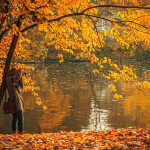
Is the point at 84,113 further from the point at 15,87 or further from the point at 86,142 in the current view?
the point at 86,142

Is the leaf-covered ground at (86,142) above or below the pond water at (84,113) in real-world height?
below

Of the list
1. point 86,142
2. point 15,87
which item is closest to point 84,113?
point 15,87

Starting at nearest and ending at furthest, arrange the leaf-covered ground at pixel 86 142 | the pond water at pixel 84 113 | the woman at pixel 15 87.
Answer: the leaf-covered ground at pixel 86 142, the woman at pixel 15 87, the pond water at pixel 84 113

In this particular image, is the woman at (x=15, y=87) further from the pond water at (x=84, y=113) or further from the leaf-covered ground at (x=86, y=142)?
the pond water at (x=84, y=113)

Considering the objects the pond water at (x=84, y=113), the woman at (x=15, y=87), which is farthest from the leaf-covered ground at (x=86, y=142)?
the pond water at (x=84, y=113)

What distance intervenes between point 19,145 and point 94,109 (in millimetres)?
7908

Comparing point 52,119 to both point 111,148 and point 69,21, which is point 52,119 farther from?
point 111,148

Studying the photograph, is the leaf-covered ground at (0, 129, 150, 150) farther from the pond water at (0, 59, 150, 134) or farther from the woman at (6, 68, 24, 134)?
the pond water at (0, 59, 150, 134)

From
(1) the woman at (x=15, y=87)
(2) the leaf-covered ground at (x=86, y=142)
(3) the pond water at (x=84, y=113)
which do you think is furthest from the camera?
(3) the pond water at (x=84, y=113)

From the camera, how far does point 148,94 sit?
63.0 feet

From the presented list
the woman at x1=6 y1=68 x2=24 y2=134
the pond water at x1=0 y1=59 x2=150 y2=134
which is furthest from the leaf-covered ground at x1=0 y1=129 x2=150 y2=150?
the pond water at x1=0 y1=59 x2=150 y2=134

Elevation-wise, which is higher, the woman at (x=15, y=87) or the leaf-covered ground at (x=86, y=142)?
the woman at (x=15, y=87)

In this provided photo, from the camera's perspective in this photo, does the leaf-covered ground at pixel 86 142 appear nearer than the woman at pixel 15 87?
Yes

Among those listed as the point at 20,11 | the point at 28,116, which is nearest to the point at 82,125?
the point at 28,116
